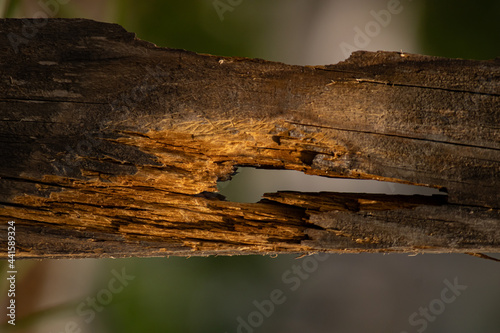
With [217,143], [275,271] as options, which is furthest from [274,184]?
[217,143]

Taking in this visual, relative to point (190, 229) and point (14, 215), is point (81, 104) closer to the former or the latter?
point (14, 215)

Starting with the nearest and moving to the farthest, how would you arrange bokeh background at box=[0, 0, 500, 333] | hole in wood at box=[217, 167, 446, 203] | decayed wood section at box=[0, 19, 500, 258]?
decayed wood section at box=[0, 19, 500, 258] < bokeh background at box=[0, 0, 500, 333] < hole in wood at box=[217, 167, 446, 203]

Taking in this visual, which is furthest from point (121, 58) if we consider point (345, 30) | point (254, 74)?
point (345, 30)

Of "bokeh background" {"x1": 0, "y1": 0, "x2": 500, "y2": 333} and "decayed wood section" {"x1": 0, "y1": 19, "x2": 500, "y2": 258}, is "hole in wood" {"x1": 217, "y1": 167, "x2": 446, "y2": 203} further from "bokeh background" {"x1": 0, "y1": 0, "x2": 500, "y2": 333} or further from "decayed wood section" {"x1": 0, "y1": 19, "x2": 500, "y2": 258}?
"decayed wood section" {"x1": 0, "y1": 19, "x2": 500, "y2": 258}

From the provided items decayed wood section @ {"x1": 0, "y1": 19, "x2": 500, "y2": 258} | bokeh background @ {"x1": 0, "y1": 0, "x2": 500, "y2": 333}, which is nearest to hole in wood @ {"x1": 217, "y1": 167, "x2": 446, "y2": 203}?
bokeh background @ {"x1": 0, "y1": 0, "x2": 500, "y2": 333}

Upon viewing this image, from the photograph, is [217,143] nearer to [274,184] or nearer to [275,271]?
[274,184]

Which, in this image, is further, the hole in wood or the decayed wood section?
the hole in wood

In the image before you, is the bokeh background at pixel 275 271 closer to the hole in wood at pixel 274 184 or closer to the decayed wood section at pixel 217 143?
the hole in wood at pixel 274 184
